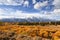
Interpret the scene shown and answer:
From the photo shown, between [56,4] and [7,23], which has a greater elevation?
[56,4]

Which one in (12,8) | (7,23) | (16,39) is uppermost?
(12,8)

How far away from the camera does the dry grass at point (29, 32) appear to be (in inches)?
259

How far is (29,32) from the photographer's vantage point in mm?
6641

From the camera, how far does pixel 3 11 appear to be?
22.4 feet

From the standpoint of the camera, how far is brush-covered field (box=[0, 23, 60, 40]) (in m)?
6.57

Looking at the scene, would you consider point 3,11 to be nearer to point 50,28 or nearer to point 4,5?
point 4,5

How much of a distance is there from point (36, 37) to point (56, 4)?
1176mm

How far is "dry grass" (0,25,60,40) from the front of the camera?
657 cm

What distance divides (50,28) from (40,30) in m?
0.30

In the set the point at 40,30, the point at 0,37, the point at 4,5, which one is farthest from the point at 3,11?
the point at 40,30

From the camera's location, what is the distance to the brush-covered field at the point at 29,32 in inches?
259

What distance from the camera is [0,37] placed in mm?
6586

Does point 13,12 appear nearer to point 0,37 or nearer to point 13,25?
point 13,25

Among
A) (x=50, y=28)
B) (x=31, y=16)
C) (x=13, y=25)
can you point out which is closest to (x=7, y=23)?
(x=13, y=25)
